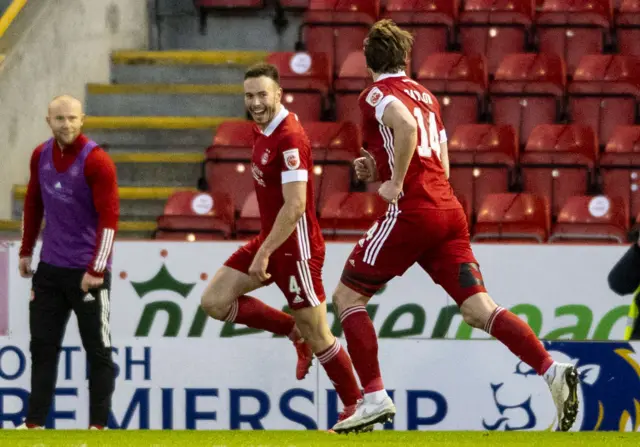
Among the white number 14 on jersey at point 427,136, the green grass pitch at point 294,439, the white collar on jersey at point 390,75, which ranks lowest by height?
the green grass pitch at point 294,439

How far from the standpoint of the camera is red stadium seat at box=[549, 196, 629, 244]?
9.17 m

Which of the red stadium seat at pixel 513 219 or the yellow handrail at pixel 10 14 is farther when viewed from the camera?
the yellow handrail at pixel 10 14

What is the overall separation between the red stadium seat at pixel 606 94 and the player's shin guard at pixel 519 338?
5.35m

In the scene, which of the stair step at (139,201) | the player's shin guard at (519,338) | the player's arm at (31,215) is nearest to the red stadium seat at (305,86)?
the stair step at (139,201)

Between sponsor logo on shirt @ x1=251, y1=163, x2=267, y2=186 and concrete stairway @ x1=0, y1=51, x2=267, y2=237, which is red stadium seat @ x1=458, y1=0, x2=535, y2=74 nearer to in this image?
concrete stairway @ x1=0, y1=51, x2=267, y2=237

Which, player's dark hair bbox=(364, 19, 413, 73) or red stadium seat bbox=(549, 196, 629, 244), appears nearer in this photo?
player's dark hair bbox=(364, 19, 413, 73)

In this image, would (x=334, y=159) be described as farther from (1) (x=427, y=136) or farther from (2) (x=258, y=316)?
(1) (x=427, y=136)

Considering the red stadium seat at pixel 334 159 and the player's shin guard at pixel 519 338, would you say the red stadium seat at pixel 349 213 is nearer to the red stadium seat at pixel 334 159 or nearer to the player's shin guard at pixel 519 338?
the red stadium seat at pixel 334 159

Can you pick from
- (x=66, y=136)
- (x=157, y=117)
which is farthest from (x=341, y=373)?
(x=157, y=117)

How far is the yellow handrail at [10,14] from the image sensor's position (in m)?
10.9

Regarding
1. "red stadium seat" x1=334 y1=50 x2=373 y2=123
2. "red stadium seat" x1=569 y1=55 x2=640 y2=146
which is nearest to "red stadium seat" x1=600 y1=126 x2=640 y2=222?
"red stadium seat" x1=569 y1=55 x2=640 y2=146

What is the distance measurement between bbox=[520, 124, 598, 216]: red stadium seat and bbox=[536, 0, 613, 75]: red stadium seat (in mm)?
1397

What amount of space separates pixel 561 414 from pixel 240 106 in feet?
20.6

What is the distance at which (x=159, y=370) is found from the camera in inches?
319
